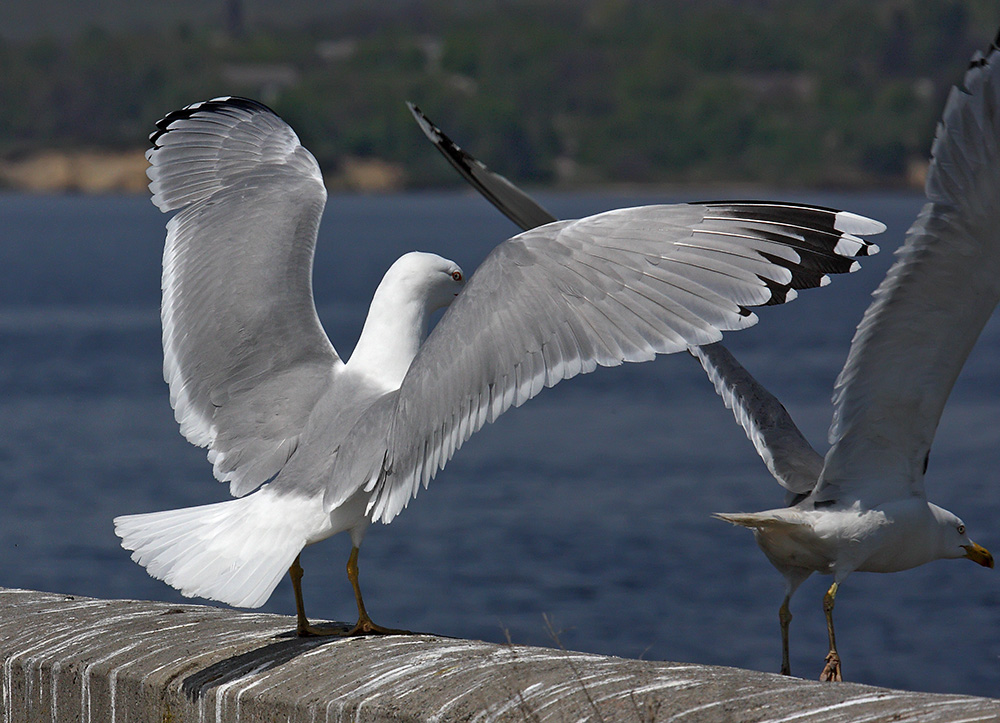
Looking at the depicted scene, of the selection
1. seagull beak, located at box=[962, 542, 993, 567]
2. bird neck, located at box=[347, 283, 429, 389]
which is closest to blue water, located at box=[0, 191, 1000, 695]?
bird neck, located at box=[347, 283, 429, 389]

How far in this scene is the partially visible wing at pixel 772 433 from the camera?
4699mm

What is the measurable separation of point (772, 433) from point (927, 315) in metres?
0.95

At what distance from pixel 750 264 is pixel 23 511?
39.6 feet

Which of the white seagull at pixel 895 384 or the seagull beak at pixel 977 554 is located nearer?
the white seagull at pixel 895 384

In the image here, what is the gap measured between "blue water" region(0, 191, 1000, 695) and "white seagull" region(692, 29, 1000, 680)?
1071mm

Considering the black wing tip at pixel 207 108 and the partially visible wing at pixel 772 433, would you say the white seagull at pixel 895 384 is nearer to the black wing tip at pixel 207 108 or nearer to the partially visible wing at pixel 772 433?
the partially visible wing at pixel 772 433

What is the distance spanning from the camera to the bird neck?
13.4ft

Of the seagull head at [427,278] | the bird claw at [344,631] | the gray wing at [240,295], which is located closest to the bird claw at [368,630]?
the bird claw at [344,631]

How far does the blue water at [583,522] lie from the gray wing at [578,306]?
66 centimetres

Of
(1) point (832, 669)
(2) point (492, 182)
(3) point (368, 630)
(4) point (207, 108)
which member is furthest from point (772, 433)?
(4) point (207, 108)

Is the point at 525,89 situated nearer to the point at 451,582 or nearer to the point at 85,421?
the point at 85,421

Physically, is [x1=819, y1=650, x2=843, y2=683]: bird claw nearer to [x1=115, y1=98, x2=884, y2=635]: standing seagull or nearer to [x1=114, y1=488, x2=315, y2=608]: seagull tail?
[x1=115, y1=98, x2=884, y2=635]: standing seagull

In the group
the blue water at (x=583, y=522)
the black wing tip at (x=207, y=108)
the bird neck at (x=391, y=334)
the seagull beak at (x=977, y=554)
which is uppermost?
the black wing tip at (x=207, y=108)

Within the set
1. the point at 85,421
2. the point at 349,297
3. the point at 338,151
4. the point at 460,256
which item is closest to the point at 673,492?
the point at 85,421
